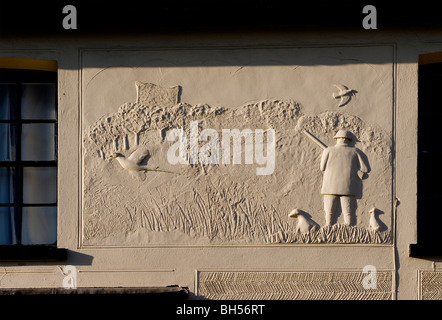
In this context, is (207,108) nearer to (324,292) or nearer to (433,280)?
(324,292)

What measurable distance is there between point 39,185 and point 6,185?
1.04 ft

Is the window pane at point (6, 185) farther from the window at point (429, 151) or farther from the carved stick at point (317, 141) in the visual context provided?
the window at point (429, 151)

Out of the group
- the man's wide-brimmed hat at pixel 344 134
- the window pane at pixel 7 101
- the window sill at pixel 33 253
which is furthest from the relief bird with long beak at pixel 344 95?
the window pane at pixel 7 101

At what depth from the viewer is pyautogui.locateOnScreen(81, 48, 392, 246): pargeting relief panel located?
257 inches

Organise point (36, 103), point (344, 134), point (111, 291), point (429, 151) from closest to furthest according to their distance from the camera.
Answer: point (111, 291), point (344, 134), point (429, 151), point (36, 103)

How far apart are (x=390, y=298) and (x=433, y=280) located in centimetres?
42

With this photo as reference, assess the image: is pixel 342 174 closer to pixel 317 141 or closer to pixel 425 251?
pixel 317 141

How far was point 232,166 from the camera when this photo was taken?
6.59m

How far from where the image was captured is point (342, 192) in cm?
649

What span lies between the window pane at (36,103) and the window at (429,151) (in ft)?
11.7

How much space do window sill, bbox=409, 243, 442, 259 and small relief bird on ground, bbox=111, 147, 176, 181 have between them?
95.1 inches

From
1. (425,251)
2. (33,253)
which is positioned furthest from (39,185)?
(425,251)

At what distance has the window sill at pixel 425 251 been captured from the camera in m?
6.45
